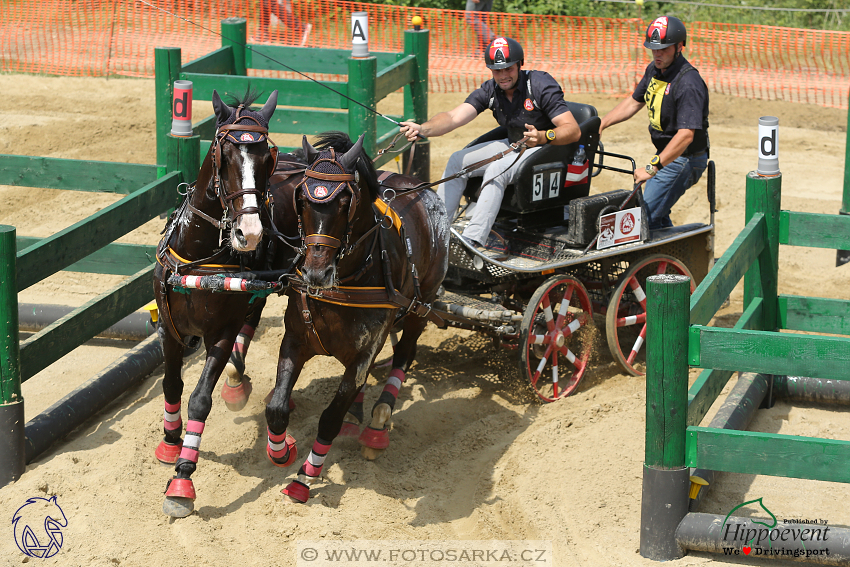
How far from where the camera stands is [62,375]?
663cm

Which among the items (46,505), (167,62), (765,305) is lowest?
(46,505)

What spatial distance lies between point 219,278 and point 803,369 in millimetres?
2770

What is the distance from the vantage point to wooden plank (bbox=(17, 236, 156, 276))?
7.27 m

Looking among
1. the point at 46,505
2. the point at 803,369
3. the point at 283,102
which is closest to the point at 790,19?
the point at 283,102

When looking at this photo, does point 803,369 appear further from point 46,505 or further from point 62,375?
point 62,375

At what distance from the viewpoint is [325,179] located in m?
4.32

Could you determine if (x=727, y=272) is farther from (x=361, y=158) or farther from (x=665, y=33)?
(x=665, y=33)

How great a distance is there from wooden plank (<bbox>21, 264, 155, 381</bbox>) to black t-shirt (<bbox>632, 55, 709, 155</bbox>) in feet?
12.5

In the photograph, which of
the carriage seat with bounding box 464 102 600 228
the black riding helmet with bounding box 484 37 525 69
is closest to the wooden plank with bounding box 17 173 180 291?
the carriage seat with bounding box 464 102 600 228

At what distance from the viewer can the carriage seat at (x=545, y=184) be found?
636cm

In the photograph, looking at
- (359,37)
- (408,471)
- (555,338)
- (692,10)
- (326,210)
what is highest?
(692,10)

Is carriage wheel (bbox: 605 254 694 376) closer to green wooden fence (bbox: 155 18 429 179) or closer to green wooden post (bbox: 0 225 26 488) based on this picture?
green wooden fence (bbox: 155 18 429 179)

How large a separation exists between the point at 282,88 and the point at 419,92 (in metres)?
1.51

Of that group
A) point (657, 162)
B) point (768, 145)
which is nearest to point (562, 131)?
point (657, 162)
